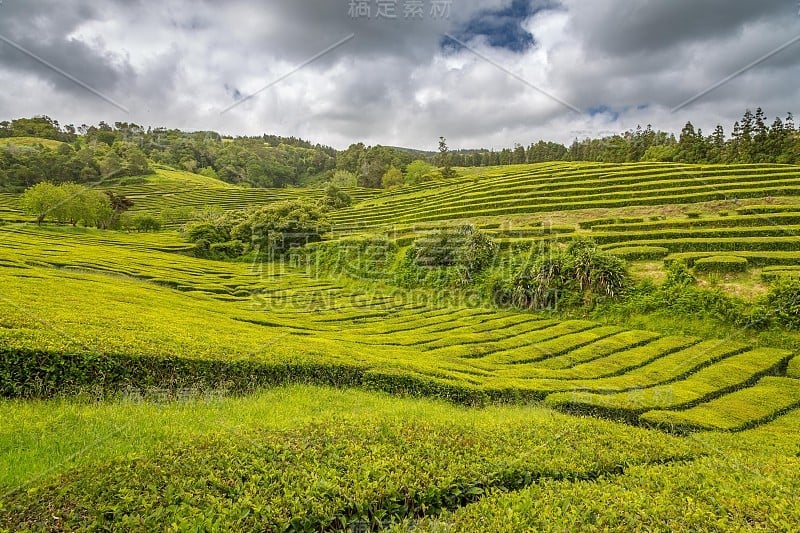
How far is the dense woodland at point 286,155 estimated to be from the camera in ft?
230

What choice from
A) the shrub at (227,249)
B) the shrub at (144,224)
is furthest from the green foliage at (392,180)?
the shrub at (227,249)

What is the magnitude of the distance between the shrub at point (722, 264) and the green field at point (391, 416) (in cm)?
23

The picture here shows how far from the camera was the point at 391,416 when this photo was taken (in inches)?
317

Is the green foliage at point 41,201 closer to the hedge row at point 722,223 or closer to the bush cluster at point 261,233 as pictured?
the bush cluster at point 261,233

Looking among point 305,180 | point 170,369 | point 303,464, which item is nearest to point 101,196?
point 170,369

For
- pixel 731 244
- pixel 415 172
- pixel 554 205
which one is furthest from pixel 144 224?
pixel 731 244

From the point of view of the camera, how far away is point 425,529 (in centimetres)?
437

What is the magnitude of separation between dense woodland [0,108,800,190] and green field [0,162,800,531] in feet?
190

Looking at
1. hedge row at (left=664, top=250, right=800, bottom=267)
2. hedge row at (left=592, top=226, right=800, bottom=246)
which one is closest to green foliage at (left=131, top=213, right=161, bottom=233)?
hedge row at (left=592, top=226, right=800, bottom=246)

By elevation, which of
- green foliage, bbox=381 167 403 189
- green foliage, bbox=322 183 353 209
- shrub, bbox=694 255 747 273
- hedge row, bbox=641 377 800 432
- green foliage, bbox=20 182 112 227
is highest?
green foliage, bbox=381 167 403 189

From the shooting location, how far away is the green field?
458 centimetres

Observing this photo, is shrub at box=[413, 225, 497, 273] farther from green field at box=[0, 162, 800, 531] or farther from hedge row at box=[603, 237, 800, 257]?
hedge row at box=[603, 237, 800, 257]

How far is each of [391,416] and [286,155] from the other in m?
189

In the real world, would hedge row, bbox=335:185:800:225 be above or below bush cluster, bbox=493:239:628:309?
above
